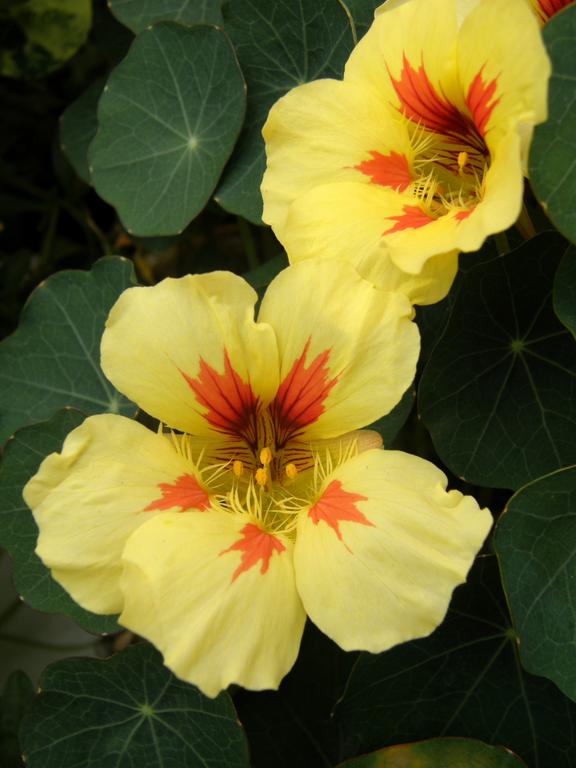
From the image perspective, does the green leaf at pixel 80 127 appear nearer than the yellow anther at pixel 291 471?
No

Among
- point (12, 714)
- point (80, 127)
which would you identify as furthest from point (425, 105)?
point (12, 714)

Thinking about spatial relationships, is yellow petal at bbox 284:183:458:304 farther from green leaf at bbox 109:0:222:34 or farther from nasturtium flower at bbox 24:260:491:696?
green leaf at bbox 109:0:222:34

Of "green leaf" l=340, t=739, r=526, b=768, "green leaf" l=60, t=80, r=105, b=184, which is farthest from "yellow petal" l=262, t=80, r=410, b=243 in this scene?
"green leaf" l=60, t=80, r=105, b=184

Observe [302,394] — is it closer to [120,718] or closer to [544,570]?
[544,570]

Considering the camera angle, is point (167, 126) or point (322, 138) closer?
point (322, 138)

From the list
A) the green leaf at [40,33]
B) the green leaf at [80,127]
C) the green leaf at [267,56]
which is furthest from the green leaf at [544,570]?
the green leaf at [40,33]

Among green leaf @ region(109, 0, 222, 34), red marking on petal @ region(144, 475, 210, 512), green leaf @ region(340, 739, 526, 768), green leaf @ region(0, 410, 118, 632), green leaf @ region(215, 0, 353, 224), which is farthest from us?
green leaf @ region(109, 0, 222, 34)

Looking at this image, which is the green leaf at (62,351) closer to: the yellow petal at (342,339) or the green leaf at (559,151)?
the yellow petal at (342,339)
